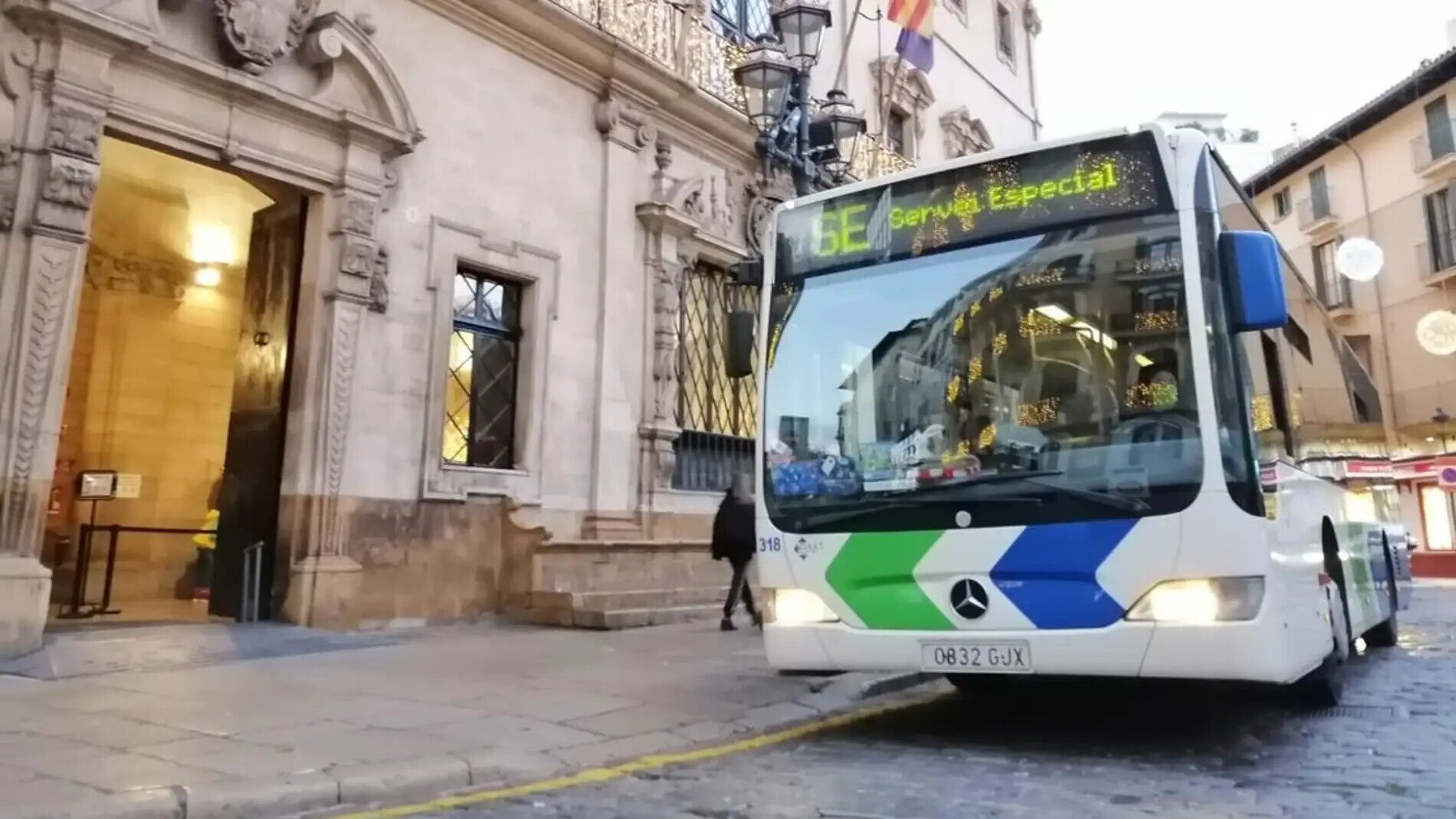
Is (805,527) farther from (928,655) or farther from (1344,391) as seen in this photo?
(1344,391)

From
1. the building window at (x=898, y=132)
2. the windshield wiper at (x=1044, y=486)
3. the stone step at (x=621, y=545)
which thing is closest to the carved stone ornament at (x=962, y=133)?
the building window at (x=898, y=132)

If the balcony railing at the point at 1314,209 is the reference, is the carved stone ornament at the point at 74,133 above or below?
below

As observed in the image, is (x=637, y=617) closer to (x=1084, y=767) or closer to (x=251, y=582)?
(x=251, y=582)

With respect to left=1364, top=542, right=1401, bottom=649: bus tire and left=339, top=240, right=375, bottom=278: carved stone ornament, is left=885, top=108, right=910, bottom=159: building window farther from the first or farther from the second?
left=339, top=240, right=375, bottom=278: carved stone ornament

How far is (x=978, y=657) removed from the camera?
16.6 ft

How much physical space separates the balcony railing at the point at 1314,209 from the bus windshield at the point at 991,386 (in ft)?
112

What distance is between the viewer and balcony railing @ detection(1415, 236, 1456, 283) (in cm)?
2894

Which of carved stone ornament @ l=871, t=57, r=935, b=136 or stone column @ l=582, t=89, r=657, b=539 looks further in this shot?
carved stone ornament @ l=871, t=57, r=935, b=136

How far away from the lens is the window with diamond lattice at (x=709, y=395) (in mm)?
14367

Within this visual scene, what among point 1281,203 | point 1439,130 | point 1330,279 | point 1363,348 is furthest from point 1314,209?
point 1439,130

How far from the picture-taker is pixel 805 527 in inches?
222

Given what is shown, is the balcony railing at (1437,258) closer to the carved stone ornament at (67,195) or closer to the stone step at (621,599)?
the stone step at (621,599)

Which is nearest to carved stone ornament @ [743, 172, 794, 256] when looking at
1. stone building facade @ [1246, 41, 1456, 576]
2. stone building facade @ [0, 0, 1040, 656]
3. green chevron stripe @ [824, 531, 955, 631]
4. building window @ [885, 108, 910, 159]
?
stone building facade @ [0, 0, 1040, 656]

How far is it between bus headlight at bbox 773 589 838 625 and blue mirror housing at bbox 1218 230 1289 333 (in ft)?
8.26
